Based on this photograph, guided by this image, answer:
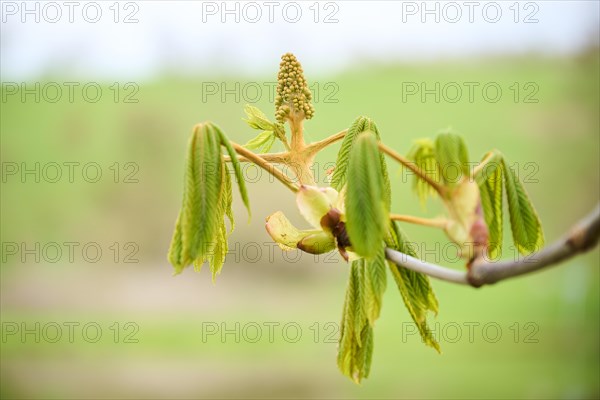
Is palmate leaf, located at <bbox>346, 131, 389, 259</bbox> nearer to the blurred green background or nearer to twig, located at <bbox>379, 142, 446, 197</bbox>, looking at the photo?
twig, located at <bbox>379, 142, 446, 197</bbox>

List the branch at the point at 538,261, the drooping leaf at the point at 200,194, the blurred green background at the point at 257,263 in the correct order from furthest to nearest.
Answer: the blurred green background at the point at 257,263 < the drooping leaf at the point at 200,194 < the branch at the point at 538,261

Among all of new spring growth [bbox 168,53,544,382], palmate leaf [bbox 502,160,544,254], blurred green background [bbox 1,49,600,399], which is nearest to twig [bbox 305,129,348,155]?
new spring growth [bbox 168,53,544,382]

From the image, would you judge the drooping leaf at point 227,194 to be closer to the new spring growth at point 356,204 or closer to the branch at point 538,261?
the new spring growth at point 356,204

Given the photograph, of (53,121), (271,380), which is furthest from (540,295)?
(53,121)

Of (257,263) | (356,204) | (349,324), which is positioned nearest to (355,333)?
(349,324)

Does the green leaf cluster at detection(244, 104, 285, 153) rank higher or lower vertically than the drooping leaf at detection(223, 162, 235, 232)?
higher

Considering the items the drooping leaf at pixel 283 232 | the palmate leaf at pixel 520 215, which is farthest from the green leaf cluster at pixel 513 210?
the drooping leaf at pixel 283 232

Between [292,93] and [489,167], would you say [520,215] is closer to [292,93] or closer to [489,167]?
[489,167]
